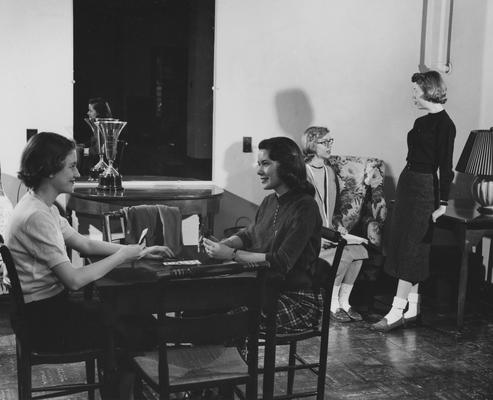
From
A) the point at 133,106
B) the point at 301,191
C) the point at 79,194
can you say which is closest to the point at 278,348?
the point at 301,191

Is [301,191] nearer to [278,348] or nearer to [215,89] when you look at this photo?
[278,348]

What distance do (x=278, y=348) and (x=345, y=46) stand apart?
8.38ft

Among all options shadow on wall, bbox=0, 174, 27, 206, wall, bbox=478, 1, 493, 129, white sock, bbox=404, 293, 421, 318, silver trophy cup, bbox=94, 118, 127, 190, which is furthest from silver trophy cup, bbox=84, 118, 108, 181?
wall, bbox=478, 1, 493, 129

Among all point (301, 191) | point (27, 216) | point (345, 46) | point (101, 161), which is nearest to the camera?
point (27, 216)

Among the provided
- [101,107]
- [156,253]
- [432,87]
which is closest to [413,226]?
[432,87]

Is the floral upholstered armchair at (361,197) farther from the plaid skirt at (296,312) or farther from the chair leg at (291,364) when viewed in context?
the plaid skirt at (296,312)

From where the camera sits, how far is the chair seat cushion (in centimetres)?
232

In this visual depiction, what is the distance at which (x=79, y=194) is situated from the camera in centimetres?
423

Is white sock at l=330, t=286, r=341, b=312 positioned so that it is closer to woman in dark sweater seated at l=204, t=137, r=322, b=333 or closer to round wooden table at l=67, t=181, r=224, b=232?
round wooden table at l=67, t=181, r=224, b=232

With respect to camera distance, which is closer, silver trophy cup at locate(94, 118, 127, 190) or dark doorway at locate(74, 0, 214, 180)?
silver trophy cup at locate(94, 118, 127, 190)

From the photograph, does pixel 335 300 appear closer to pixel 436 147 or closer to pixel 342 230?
pixel 342 230

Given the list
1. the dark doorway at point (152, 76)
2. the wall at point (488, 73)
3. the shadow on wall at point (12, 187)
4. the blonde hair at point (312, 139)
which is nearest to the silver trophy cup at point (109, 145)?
the dark doorway at point (152, 76)

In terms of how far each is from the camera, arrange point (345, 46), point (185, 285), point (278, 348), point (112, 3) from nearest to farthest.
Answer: point (185, 285), point (278, 348), point (112, 3), point (345, 46)

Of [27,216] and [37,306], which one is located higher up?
[27,216]
